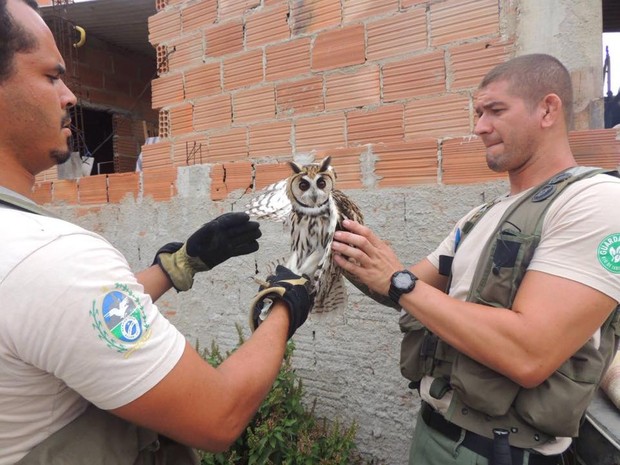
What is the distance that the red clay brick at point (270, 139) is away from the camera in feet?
9.68

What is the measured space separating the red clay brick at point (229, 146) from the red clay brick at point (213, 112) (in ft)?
0.27

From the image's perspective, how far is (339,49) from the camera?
2701 mm

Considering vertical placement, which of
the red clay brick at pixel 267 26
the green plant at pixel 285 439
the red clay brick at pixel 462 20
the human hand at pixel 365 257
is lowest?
the green plant at pixel 285 439

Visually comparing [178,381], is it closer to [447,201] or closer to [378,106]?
[447,201]

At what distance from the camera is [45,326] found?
0.85 metres

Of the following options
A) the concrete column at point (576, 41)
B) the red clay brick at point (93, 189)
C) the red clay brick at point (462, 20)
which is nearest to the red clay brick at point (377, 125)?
the red clay brick at point (462, 20)

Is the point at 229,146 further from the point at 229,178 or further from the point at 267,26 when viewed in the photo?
the point at 267,26

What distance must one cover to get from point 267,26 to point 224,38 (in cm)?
40

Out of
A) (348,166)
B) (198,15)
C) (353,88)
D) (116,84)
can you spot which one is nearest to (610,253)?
(348,166)

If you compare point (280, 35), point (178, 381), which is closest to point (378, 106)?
point (280, 35)

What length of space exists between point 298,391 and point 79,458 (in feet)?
5.92

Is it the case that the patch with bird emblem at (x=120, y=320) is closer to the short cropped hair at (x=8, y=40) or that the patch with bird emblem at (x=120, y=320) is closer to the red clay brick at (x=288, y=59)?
the short cropped hair at (x=8, y=40)

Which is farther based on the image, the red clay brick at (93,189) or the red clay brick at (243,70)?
the red clay brick at (93,189)

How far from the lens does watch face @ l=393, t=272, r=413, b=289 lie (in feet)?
4.52
